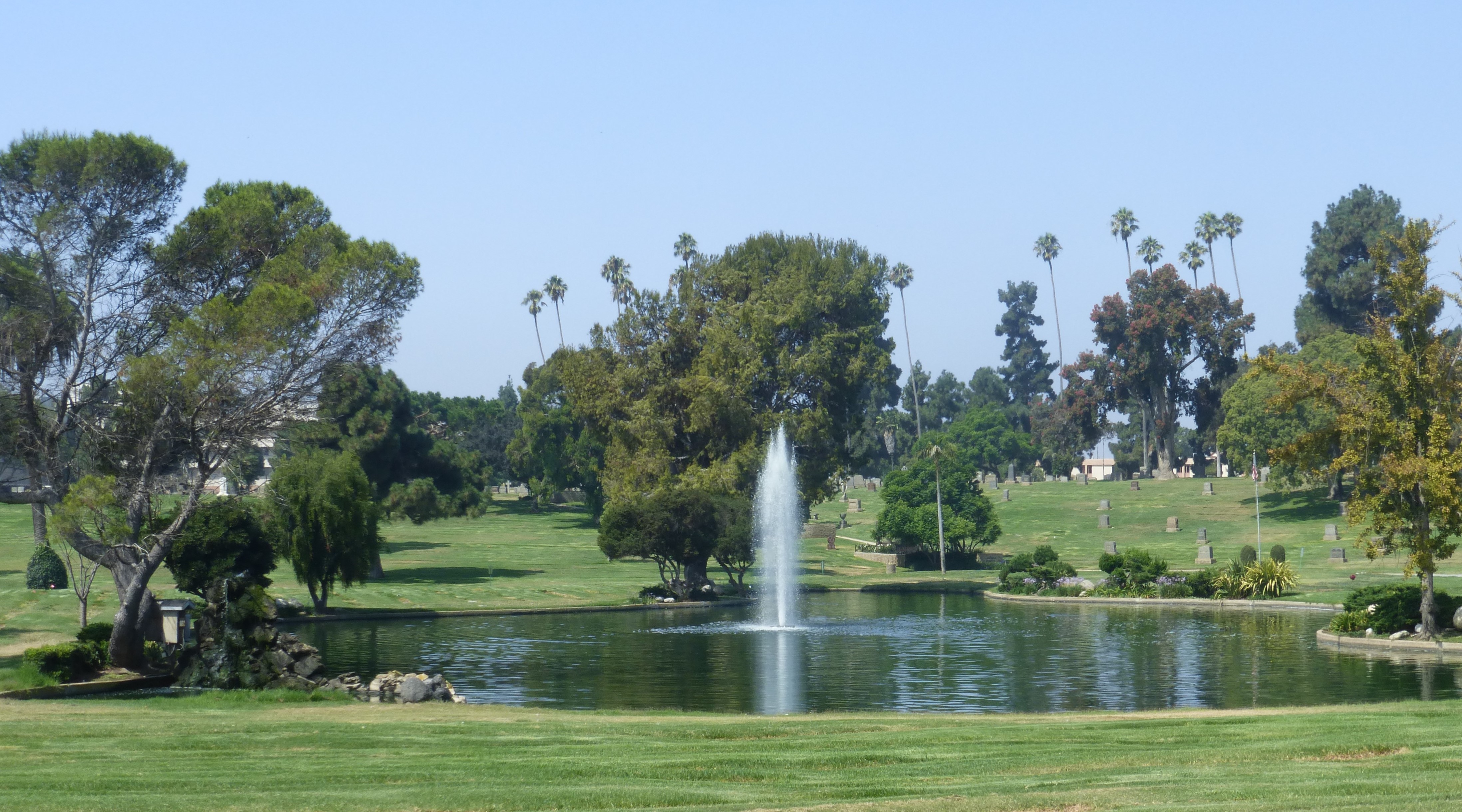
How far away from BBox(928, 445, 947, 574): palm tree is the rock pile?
53630mm

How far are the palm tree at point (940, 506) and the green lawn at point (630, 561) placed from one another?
1.72m

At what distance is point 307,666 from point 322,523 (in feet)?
81.6

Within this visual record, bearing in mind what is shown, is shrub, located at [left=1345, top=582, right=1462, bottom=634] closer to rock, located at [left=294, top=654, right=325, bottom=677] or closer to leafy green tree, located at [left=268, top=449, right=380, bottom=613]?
rock, located at [left=294, top=654, right=325, bottom=677]

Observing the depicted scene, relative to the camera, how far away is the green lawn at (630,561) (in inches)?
2292

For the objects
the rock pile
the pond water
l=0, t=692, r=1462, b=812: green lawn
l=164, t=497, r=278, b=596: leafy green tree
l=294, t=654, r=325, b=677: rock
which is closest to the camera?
l=0, t=692, r=1462, b=812: green lawn

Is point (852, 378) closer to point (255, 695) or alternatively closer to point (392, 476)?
point (392, 476)

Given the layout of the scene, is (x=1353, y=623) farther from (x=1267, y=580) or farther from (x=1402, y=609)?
(x=1267, y=580)

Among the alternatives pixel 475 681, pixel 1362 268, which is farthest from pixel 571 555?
pixel 1362 268

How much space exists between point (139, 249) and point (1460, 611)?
3853cm

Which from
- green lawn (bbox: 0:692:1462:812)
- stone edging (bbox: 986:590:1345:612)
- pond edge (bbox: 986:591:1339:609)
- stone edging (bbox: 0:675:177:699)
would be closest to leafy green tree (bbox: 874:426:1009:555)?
pond edge (bbox: 986:591:1339:609)

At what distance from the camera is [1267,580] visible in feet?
190

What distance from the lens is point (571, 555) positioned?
85.5 meters

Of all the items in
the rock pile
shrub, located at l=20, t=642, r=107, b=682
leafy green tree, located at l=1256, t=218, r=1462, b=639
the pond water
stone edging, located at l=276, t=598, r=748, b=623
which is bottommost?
the pond water

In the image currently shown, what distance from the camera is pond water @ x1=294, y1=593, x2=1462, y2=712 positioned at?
30.2 m
